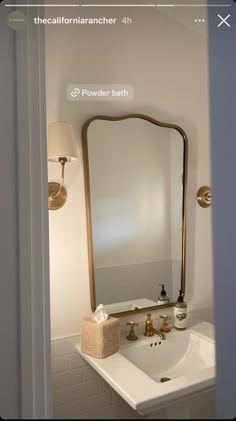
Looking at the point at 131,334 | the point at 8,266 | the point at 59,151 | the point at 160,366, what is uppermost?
the point at 59,151

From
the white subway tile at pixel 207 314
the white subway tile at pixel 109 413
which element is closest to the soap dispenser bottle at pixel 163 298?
the white subway tile at pixel 207 314

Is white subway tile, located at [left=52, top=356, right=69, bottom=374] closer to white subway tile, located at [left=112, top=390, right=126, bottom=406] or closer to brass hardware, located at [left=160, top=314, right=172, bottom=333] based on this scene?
white subway tile, located at [left=112, top=390, right=126, bottom=406]

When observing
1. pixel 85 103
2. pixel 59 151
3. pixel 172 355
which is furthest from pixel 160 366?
pixel 85 103

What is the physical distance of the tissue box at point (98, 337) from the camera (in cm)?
71

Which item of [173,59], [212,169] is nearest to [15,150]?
[212,169]

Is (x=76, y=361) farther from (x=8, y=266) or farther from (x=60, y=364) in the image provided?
(x=8, y=266)

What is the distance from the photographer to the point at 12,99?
303mm

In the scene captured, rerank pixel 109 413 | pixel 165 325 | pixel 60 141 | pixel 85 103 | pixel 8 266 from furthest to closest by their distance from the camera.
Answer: pixel 165 325
pixel 85 103
pixel 60 141
pixel 109 413
pixel 8 266

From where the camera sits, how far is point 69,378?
0.72 m

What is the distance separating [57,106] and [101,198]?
0.89ft

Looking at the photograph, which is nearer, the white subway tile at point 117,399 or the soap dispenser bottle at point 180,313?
the white subway tile at point 117,399

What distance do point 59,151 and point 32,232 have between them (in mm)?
418

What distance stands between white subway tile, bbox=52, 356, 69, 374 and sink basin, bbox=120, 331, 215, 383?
159 millimetres

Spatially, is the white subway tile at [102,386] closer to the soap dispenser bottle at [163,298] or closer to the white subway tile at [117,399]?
the white subway tile at [117,399]
